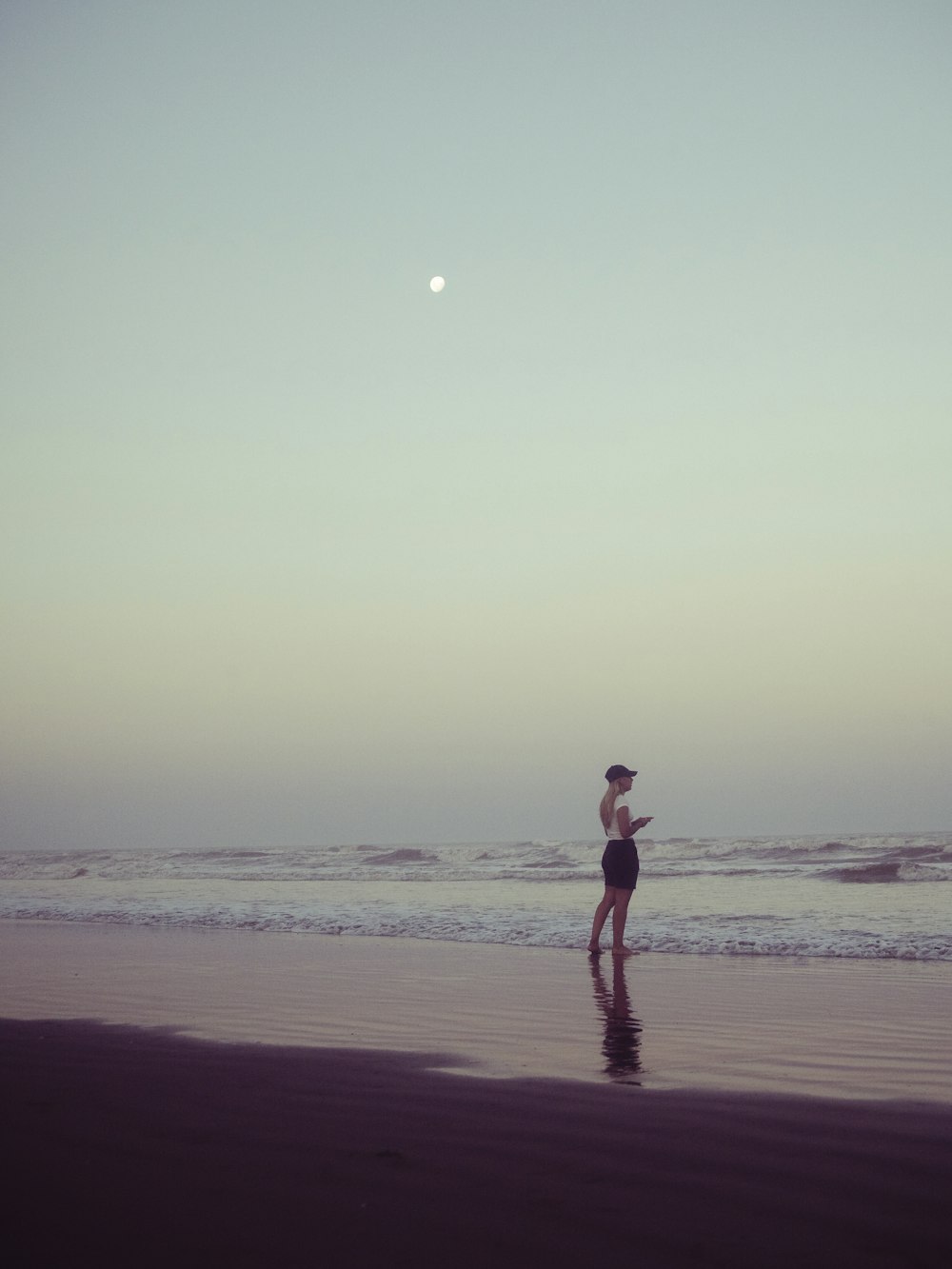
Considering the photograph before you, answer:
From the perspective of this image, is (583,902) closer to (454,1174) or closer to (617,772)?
(617,772)

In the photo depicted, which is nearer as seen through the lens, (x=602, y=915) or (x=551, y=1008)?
(x=551, y=1008)

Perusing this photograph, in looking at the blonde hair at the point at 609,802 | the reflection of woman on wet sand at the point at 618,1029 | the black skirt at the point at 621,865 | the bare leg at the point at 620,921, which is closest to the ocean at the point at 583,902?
the bare leg at the point at 620,921

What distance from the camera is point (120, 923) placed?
14453 millimetres

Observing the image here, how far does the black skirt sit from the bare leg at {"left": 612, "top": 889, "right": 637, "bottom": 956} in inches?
3.3

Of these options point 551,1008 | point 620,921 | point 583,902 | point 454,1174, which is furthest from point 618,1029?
point 583,902

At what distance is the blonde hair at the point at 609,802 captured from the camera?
1034 centimetres

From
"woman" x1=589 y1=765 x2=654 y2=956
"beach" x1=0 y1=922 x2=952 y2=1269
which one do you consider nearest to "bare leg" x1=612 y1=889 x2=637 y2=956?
"woman" x1=589 y1=765 x2=654 y2=956

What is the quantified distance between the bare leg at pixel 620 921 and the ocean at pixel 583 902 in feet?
2.23

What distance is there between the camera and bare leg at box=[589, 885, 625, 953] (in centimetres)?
972

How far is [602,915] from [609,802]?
116 centimetres

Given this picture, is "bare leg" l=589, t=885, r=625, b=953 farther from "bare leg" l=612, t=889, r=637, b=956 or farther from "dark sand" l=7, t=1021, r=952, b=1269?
"dark sand" l=7, t=1021, r=952, b=1269

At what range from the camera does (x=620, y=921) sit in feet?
32.2

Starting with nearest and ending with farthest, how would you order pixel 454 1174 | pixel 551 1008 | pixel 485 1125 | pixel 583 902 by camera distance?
pixel 454 1174 → pixel 485 1125 → pixel 551 1008 → pixel 583 902

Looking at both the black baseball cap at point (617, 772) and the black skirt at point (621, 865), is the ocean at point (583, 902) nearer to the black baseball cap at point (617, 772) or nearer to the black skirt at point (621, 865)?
the black skirt at point (621, 865)
